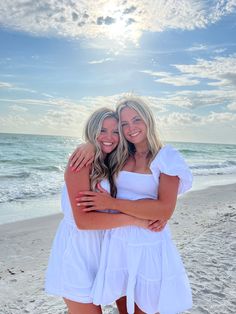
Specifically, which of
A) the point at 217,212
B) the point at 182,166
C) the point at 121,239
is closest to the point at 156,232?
the point at 121,239

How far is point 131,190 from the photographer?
264 cm

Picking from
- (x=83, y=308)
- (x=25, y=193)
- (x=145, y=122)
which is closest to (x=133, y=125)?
(x=145, y=122)

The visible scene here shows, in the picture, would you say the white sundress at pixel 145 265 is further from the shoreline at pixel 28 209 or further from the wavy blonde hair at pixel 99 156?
the shoreline at pixel 28 209

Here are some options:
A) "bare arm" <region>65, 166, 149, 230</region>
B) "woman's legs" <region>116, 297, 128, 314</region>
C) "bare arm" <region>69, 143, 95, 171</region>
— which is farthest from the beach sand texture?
"bare arm" <region>69, 143, 95, 171</region>

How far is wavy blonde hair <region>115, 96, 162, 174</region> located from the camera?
273 cm

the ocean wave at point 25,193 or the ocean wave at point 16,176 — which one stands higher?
the ocean wave at point 25,193

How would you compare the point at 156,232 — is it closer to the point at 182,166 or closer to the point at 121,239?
the point at 121,239

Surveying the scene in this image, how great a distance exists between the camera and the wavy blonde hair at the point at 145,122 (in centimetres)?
273

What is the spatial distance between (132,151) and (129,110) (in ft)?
1.08

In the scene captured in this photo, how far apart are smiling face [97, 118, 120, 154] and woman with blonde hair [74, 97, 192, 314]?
0.69 feet

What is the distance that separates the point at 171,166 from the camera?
251cm

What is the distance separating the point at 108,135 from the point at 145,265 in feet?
3.07

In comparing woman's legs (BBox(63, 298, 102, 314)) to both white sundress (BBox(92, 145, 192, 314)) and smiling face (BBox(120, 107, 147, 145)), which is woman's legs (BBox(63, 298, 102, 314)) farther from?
smiling face (BBox(120, 107, 147, 145))

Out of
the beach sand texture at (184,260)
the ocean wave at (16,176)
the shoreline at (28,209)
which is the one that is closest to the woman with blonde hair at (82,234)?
the beach sand texture at (184,260)
